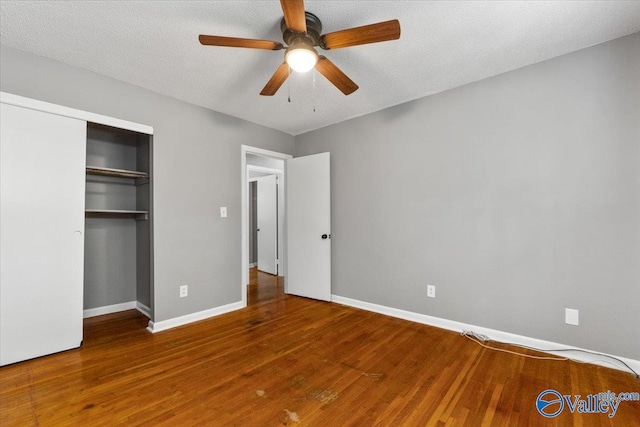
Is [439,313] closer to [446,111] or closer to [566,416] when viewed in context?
[566,416]

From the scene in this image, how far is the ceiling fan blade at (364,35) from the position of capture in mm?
1561

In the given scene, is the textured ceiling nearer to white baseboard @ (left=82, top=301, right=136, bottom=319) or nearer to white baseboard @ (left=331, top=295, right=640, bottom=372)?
white baseboard @ (left=331, top=295, right=640, bottom=372)

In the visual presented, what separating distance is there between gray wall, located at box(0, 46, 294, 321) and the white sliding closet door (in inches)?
12.4

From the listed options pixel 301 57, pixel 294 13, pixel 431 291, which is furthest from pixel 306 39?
pixel 431 291

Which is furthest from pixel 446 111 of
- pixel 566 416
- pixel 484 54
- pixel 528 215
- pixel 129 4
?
pixel 129 4

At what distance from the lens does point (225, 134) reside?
11.5ft

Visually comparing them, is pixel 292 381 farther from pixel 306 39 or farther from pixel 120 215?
pixel 120 215

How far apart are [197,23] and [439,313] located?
333 cm

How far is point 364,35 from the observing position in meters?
1.65

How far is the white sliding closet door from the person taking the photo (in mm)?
2143

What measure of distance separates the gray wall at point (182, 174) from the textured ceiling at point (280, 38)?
15cm

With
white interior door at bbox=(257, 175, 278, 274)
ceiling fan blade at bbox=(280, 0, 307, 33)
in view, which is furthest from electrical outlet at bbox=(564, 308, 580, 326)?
white interior door at bbox=(257, 175, 278, 274)

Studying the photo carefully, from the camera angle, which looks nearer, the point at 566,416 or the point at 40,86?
the point at 566,416

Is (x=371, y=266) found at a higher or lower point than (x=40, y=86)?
lower
